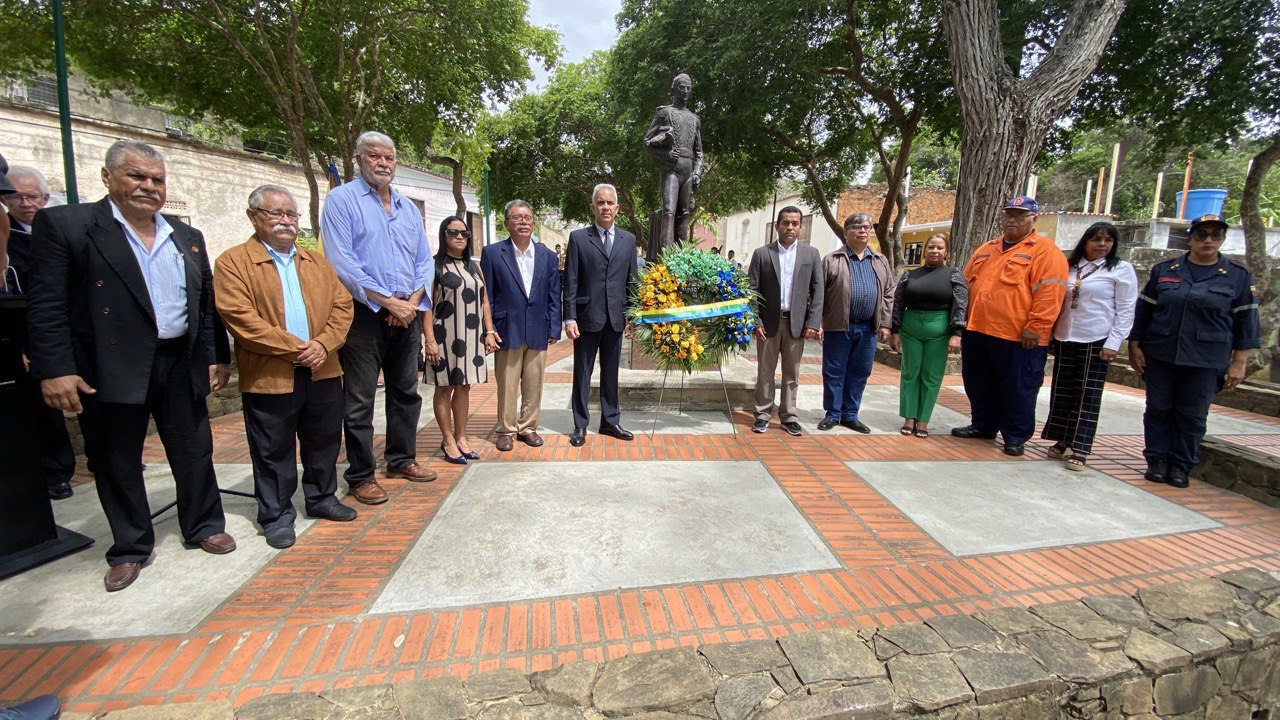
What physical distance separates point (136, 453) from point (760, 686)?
291 centimetres

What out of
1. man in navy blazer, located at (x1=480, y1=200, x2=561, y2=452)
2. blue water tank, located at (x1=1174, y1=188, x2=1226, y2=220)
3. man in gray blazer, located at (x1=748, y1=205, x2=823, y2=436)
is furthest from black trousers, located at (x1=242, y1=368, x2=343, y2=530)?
blue water tank, located at (x1=1174, y1=188, x2=1226, y2=220)

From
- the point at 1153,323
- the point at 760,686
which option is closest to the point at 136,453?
the point at 760,686

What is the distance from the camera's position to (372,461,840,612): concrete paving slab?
2.59 metres

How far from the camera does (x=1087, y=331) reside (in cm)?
429

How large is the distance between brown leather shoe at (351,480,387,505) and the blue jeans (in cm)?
369

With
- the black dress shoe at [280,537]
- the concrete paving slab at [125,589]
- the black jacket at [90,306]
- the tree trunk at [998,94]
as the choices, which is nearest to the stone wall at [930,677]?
the concrete paving slab at [125,589]

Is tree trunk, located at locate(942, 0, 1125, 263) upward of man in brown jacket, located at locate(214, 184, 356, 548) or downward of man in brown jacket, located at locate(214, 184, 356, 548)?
upward

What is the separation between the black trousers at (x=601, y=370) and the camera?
15.0ft

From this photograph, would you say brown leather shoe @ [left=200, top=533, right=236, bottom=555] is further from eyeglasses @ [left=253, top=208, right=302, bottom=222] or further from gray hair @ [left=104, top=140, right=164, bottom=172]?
gray hair @ [left=104, top=140, right=164, bottom=172]

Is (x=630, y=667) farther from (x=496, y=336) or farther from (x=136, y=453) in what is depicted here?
(x=496, y=336)

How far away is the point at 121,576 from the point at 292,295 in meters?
1.45

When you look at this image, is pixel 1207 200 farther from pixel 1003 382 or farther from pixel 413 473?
pixel 413 473

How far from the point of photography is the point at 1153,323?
162 inches

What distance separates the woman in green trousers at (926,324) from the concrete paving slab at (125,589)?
4756mm
